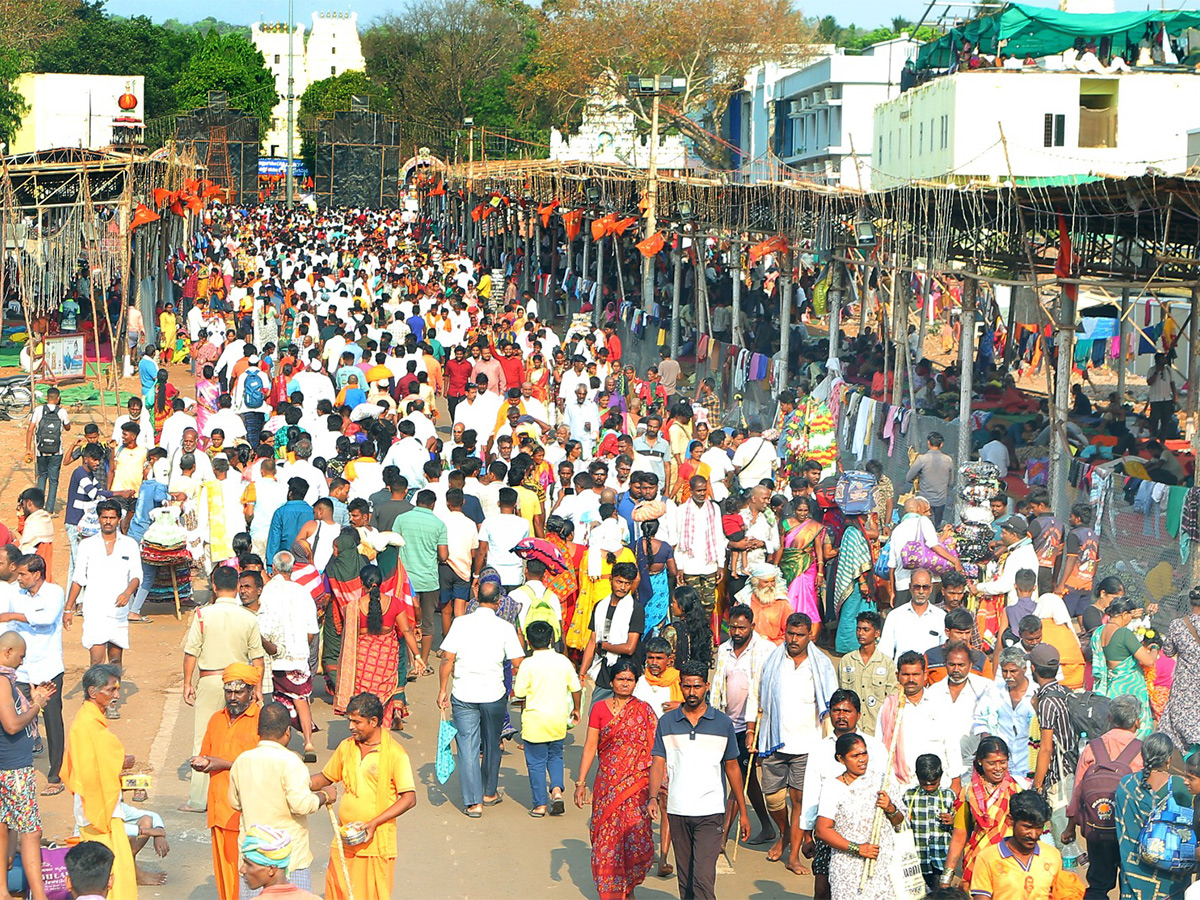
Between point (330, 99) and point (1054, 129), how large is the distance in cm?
6504

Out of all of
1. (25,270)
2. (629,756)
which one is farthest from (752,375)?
(629,756)

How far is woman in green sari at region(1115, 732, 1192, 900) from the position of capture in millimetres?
6133

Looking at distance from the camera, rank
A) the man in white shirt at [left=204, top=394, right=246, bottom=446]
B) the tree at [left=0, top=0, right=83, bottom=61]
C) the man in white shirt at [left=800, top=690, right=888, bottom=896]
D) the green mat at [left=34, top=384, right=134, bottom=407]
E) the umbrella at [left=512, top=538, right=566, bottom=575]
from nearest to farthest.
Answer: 1. the man in white shirt at [left=800, top=690, right=888, bottom=896]
2. the umbrella at [left=512, top=538, right=566, bottom=575]
3. the man in white shirt at [left=204, top=394, right=246, bottom=446]
4. the green mat at [left=34, top=384, right=134, bottom=407]
5. the tree at [left=0, top=0, right=83, bottom=61]

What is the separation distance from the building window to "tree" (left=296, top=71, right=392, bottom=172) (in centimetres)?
5085

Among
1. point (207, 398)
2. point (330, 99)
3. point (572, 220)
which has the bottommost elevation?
point (207, 398)

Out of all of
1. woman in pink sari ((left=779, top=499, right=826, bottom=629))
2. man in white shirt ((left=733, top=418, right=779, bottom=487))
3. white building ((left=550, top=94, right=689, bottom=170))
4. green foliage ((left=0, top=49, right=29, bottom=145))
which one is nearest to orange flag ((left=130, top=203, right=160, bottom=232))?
man in white shirt ((left=733, top=418, right=779, bottom=487))

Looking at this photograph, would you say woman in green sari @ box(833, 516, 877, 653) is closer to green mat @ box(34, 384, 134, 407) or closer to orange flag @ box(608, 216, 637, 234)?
green mat @ box(34, 384, 134, 407)

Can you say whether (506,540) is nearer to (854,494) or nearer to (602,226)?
(854,494)

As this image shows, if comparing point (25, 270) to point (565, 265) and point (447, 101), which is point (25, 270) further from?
point (447, 101)

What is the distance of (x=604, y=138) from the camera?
73.8 metres

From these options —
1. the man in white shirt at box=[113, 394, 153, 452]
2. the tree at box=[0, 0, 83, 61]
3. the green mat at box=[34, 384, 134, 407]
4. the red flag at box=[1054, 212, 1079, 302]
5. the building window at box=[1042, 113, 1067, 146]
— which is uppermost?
the tree at box=[0, 0, 83, 61]

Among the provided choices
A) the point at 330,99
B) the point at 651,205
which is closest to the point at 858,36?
the point at 330,99

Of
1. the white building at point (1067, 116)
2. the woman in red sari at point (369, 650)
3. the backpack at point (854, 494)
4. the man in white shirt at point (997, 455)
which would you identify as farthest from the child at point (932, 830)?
the white building at point (1067, 116)

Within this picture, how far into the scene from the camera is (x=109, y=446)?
44.4ft
